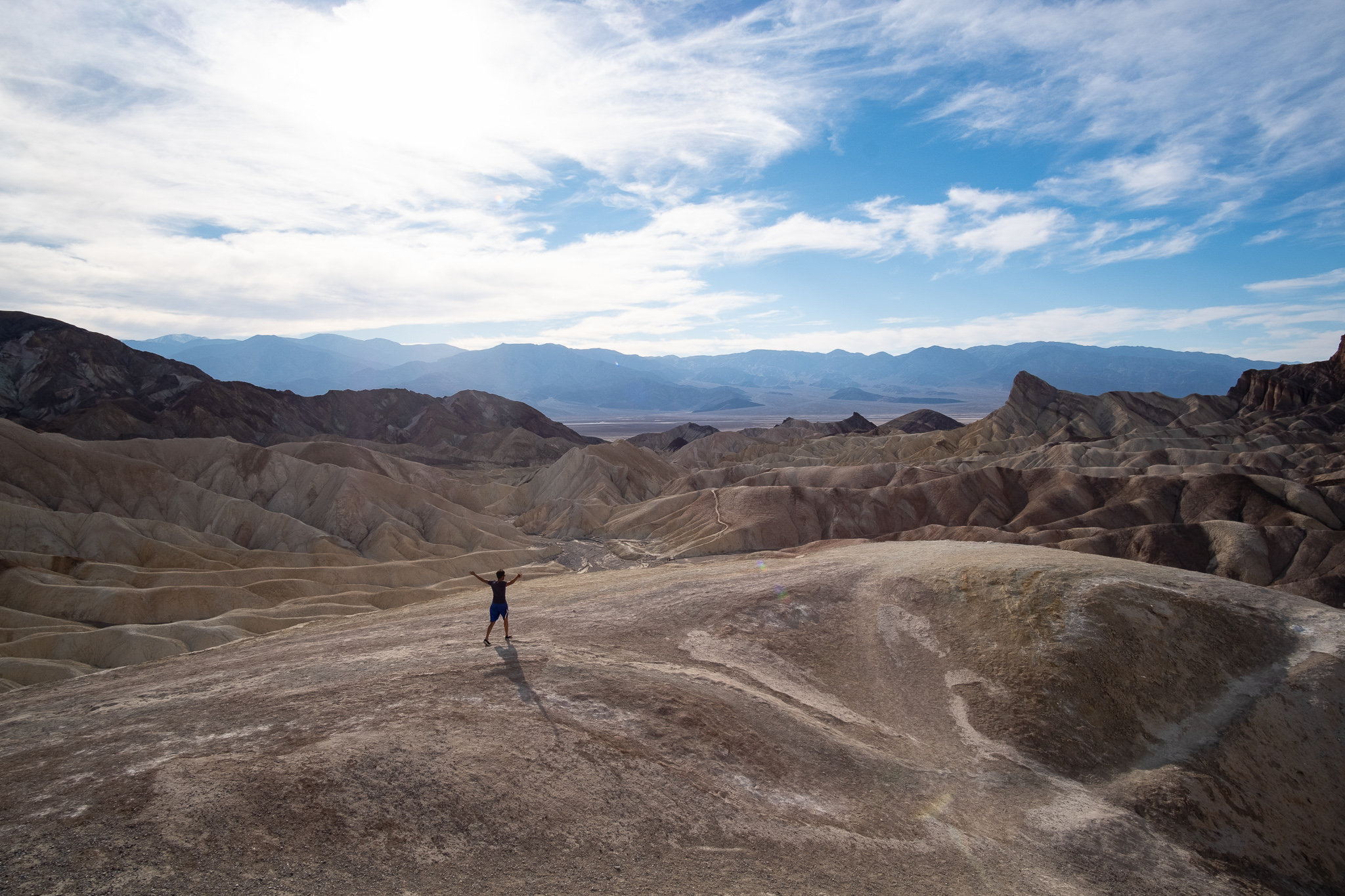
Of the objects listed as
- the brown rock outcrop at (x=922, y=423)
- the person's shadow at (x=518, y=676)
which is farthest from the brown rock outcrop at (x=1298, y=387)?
the person's shadow at (x=518, y=676)

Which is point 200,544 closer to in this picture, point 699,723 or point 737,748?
point 699,723

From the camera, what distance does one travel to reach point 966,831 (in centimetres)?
1256

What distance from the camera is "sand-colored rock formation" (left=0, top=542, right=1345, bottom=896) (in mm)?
9492

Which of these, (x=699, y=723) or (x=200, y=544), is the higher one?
(x=699, y=723)

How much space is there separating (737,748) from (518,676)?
15.8ft

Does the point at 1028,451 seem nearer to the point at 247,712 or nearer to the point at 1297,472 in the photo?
the point at 1297,472

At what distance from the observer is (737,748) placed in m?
13.5

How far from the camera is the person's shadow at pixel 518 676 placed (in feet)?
44.1

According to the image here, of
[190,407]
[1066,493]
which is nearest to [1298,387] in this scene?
[1066,493]

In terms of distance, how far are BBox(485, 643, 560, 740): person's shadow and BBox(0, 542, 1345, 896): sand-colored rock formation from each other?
4.1 inches

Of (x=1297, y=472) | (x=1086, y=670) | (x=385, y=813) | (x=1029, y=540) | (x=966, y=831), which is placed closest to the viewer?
(x=385, y=813)

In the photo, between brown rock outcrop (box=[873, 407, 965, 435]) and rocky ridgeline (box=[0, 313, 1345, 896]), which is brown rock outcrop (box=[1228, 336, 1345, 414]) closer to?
brown rock outcrop (box=[873, 407, 965, 435])

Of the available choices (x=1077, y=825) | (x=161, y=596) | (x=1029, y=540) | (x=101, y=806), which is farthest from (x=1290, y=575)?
(x=161, y=596)

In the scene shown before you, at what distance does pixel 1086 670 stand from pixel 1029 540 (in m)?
32.9
